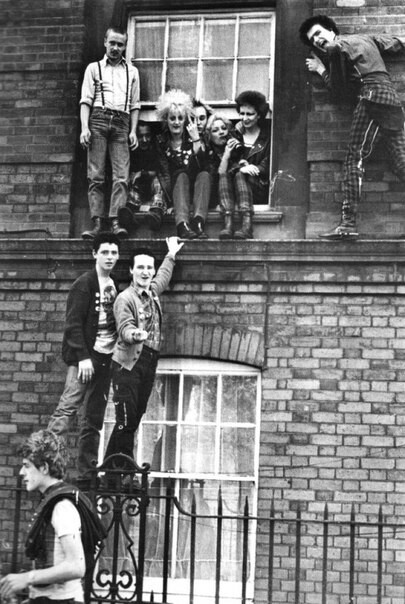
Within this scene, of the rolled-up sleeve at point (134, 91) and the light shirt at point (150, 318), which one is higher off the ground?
the rolled-up sleeve at point (134, 91)

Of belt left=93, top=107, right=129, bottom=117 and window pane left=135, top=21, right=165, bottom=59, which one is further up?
window pane left=135, top=21, right=165, bottom=59

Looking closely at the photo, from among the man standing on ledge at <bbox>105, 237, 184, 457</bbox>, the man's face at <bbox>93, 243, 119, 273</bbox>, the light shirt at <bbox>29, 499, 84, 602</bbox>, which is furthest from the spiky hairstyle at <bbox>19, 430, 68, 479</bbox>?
the man's face at <bbox>93, 243, 119, 273</bbox>

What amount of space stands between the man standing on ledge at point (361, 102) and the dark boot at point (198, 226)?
3.46 ft

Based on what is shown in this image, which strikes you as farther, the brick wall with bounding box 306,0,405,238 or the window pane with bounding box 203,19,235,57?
the window pane with bounding box 203,19,235,57

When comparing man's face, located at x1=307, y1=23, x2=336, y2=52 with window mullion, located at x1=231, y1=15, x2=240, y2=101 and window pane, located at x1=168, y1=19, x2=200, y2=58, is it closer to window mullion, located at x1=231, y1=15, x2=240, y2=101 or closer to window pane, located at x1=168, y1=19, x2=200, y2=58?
window mullion, located at x1=231, y1=15, x2=240, y2=101

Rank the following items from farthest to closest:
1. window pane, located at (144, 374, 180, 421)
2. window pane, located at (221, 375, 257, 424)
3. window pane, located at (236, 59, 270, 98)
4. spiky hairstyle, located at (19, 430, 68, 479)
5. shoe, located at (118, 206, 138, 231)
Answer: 1. window pane, located at (236, 59, 270, 98)
2. shoe, located at (118, 206, 138, 231)
3. window pane, located at (144, 374, 180, 421)
4. window pane, located at (221, 375, 257, 424)
5. spiky hairstyle, located at (19, 430, 68, 479)

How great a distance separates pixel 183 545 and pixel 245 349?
1722 millimetres

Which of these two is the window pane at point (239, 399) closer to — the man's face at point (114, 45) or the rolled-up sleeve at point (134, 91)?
the rolled-up sleeve at point (134, 91)

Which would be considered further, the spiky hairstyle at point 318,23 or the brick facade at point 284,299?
the spiky hairstyle at point 318,23

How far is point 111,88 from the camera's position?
9492 millimetres

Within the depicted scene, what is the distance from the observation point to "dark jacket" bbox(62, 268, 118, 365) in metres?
8.88

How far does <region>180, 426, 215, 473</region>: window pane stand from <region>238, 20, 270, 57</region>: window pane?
11.3 ft

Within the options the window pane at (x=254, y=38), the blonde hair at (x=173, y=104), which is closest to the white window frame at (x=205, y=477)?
the blonde hair at (x=173, y=104)

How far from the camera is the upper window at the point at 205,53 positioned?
960 cm
